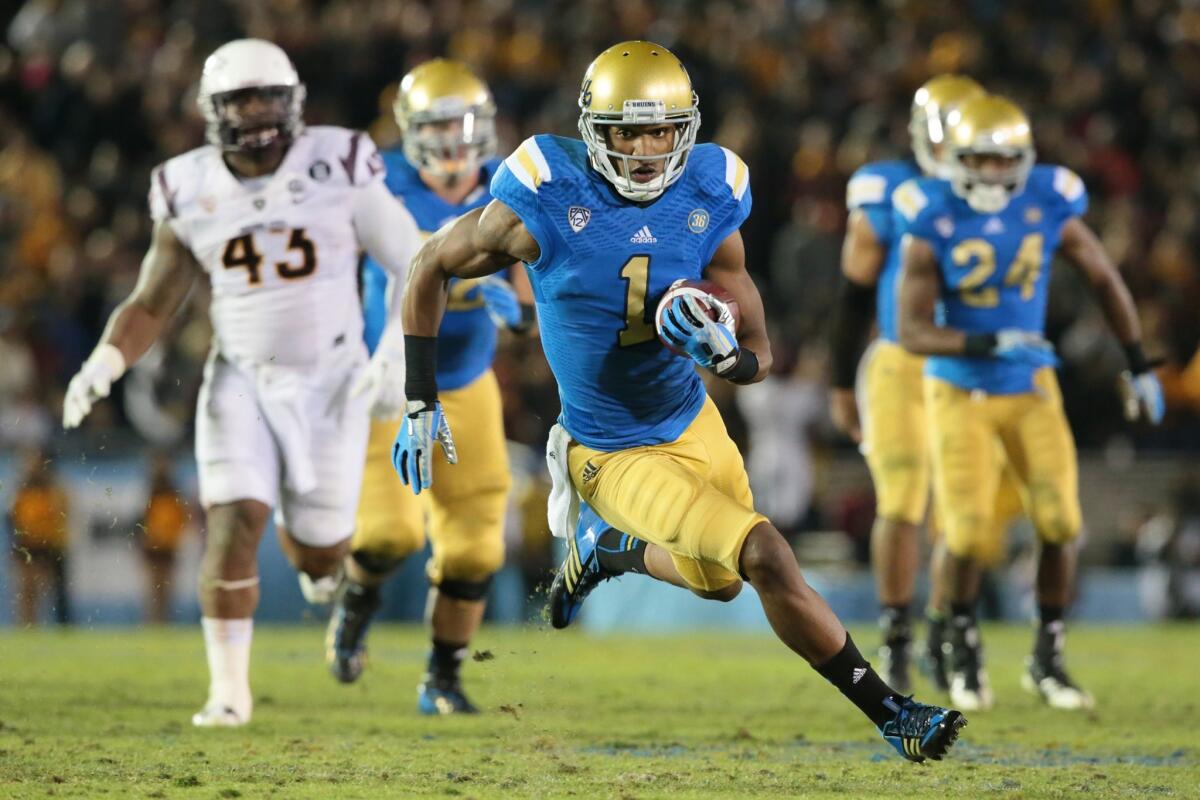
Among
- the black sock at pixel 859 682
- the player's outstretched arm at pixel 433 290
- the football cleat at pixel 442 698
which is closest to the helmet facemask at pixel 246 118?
the player's outstretched arm at pixel 433 290

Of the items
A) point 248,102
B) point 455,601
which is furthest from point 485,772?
point 248,102

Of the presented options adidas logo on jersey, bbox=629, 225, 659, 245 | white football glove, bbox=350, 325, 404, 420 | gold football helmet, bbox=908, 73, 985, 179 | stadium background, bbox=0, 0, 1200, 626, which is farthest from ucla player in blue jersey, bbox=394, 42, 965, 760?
stadium background, bbox=0, 0, 1200, 626

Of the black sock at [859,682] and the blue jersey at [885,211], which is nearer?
the black sock at [859,682]

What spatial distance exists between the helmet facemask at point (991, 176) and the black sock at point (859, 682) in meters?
2.88

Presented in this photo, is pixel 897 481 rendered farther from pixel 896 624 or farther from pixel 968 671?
pixel 968 671

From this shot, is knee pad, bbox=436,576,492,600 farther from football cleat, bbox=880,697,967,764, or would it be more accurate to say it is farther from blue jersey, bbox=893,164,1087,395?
football cleat, bbox=880,697,967,764

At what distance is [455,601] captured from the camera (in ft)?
21.5

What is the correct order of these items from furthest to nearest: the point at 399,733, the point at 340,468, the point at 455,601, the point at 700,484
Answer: the point at 455,601
the point at 340,468
the point at 399,733
the point at 700,484

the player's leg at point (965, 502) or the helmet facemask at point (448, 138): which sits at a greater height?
the helmet facemask at point (448, 138)

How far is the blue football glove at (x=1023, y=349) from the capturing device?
6.59m

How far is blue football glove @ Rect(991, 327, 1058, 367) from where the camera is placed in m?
6.59

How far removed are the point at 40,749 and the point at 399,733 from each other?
110 centimetres

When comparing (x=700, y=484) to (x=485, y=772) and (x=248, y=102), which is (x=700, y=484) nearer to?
(x=485, y=772)

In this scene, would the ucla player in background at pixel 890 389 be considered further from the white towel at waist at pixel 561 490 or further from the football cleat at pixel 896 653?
the white towel at waist at pixel 561 490
